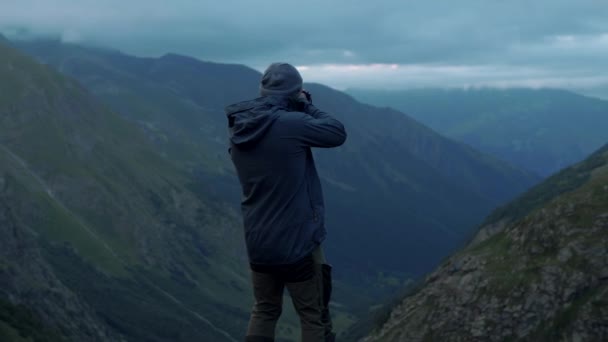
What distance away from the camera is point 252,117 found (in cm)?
1159

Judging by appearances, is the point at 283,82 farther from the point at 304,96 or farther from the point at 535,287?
the point at 535,287

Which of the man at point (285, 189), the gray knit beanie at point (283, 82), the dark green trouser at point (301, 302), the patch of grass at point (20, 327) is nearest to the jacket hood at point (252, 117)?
the man at point (285, 189)

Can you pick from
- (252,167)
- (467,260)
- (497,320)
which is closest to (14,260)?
(467,260)

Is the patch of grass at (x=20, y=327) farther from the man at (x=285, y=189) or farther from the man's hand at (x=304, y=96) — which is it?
the man's hand at (x=304, y=96)

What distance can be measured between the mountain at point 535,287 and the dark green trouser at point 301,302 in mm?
36654

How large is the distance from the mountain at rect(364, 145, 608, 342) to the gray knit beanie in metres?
37.7

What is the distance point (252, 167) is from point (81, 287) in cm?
15090

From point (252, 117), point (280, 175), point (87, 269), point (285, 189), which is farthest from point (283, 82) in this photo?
point (87, 269)

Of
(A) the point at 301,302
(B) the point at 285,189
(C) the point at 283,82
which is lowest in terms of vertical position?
(A) the point at 301,302

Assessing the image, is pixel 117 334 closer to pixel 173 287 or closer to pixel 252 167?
pixel 173 287

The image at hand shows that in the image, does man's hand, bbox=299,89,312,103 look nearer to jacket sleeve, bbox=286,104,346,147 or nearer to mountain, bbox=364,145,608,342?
jacket sleeve, bbox=286,104,346,147

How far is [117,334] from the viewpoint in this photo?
134 m

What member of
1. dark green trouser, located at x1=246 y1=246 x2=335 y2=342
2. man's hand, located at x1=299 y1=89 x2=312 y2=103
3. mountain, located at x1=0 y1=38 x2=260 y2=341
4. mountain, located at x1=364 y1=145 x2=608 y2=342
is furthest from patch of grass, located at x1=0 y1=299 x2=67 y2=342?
man's hand, located at x1=299 y1=89 x2=312 y2=103

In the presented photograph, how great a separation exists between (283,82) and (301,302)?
11.1 feet
